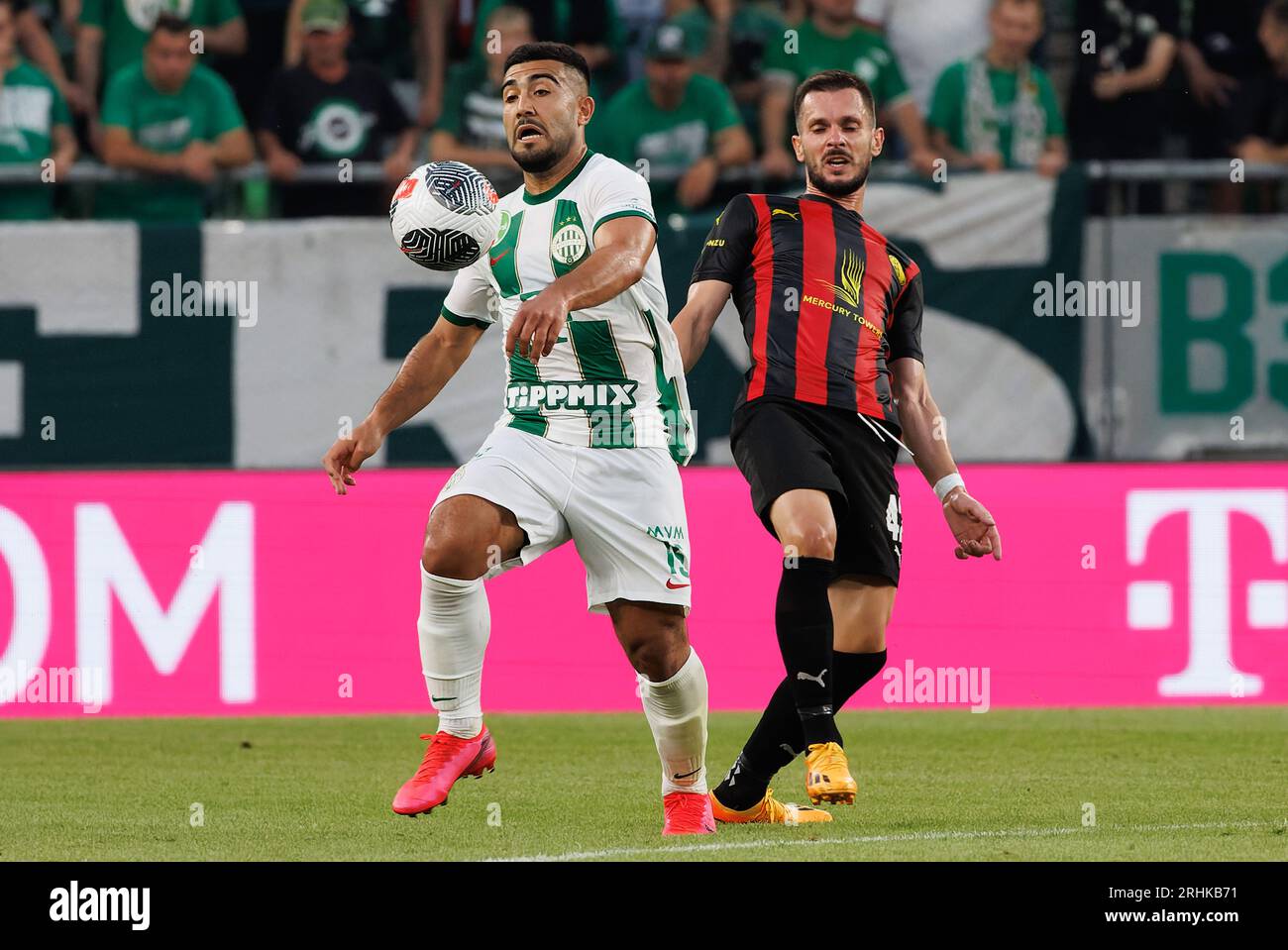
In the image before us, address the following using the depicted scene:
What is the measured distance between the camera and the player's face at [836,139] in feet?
20.0

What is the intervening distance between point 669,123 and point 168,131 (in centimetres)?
268

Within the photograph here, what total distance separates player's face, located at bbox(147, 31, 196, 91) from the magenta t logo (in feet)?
18.2

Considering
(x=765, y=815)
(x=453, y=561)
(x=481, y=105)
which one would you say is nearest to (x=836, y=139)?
(x=453, y=561)

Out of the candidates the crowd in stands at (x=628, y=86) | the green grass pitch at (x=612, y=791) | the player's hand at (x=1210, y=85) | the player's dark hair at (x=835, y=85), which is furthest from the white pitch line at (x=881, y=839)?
the player's hand at (x=1210, y=85)

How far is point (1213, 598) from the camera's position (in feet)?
30.7

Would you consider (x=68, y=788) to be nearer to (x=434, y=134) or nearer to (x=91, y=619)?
(x=91, y=619)

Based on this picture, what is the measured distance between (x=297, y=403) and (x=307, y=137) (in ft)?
5.81

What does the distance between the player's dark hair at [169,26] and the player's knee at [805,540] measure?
6627 mm

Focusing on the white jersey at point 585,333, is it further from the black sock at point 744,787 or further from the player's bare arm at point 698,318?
the black sock at point 744,787

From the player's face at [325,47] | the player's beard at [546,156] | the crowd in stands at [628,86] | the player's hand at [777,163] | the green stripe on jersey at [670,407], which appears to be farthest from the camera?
the player's face at [325,47]

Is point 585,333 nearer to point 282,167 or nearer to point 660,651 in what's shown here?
point 660,651

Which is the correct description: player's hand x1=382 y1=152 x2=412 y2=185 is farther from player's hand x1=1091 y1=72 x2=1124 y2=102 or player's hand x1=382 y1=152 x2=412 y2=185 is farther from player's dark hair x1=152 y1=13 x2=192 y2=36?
player's hand x1=1091 y1=72 x2=1124 y2=102

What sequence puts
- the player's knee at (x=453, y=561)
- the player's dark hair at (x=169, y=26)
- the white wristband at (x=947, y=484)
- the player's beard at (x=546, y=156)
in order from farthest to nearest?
the player's dark hair at (x=169, y=26) → the white wristband at (x=947, y=484) → the player's beard at (x=546, y=156) → the player's knee at (x=453, y=561)

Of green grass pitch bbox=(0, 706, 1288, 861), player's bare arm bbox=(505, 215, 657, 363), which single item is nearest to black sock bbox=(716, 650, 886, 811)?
green grass pitch bbox=(0, 706, 1288, 861)
